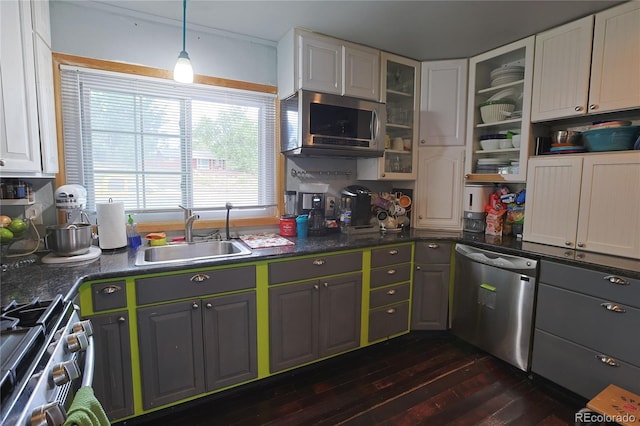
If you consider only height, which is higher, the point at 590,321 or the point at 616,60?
the point at 616,60

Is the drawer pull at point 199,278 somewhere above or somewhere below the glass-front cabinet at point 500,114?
below

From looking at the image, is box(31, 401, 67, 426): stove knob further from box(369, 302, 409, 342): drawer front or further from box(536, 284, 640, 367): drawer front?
box(536, 284, 640, 367): drawer front

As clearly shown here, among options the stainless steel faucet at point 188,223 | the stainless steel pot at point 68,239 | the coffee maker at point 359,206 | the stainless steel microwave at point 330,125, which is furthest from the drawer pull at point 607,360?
the stainless steel pot at point 68,239

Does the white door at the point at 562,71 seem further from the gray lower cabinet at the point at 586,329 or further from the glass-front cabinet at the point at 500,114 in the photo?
the gray lower cabinet at the point at 586,329

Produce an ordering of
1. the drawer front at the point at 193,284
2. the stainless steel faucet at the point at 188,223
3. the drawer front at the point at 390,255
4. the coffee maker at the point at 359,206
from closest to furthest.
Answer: the drawer front at the point at 193,284, the stainless steel faucet at the point at 188,223, the drawer front at the point at 390,255, the coffee maker at the point at 359,206

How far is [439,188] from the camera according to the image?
9.41 ft

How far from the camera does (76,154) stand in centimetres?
199

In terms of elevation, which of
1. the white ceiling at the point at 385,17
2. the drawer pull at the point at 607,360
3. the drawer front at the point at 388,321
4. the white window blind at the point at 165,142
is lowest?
the drawer front at the point at 388,321

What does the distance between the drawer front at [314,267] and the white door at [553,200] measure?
51.5 inches

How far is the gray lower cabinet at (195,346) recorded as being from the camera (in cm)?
166

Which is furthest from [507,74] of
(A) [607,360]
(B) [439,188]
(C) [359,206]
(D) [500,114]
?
(A) [607,360]

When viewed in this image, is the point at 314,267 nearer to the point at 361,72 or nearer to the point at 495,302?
the point at 495,302

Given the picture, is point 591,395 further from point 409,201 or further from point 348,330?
point 409,201

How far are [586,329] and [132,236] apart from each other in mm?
2772
